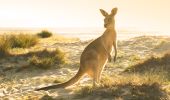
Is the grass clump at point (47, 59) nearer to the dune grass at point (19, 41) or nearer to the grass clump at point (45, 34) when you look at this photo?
the dune grass at point (19, 41)

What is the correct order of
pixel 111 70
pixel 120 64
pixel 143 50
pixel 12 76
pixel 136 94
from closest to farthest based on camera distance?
1. pixel 136 94
2. pixel 12 76
3. pixel 111 70
4. pixel 120 64
5. pixel 143 50

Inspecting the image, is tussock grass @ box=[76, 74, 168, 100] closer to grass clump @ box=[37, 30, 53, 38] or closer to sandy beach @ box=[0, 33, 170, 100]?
sandy beach @ box=[0, 33, 170, 100]

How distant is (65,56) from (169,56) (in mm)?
3411

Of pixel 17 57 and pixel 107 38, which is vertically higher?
pixel 107 38

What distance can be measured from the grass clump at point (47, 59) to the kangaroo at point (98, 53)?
3.64 m

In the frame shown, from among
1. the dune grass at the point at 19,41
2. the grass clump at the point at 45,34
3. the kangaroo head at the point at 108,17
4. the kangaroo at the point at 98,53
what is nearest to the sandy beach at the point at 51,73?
the kangaroo at the point at 98,53

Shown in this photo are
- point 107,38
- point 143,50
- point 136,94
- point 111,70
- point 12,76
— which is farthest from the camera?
point 143,50

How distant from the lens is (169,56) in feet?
43.4

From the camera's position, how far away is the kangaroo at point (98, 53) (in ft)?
30.0

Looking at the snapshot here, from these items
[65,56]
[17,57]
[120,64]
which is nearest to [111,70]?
[120,64]

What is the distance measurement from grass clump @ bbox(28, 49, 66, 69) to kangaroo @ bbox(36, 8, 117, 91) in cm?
364

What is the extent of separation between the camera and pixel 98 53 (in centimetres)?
920

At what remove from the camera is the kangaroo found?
9.13m

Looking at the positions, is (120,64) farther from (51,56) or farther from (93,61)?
(93,61)
